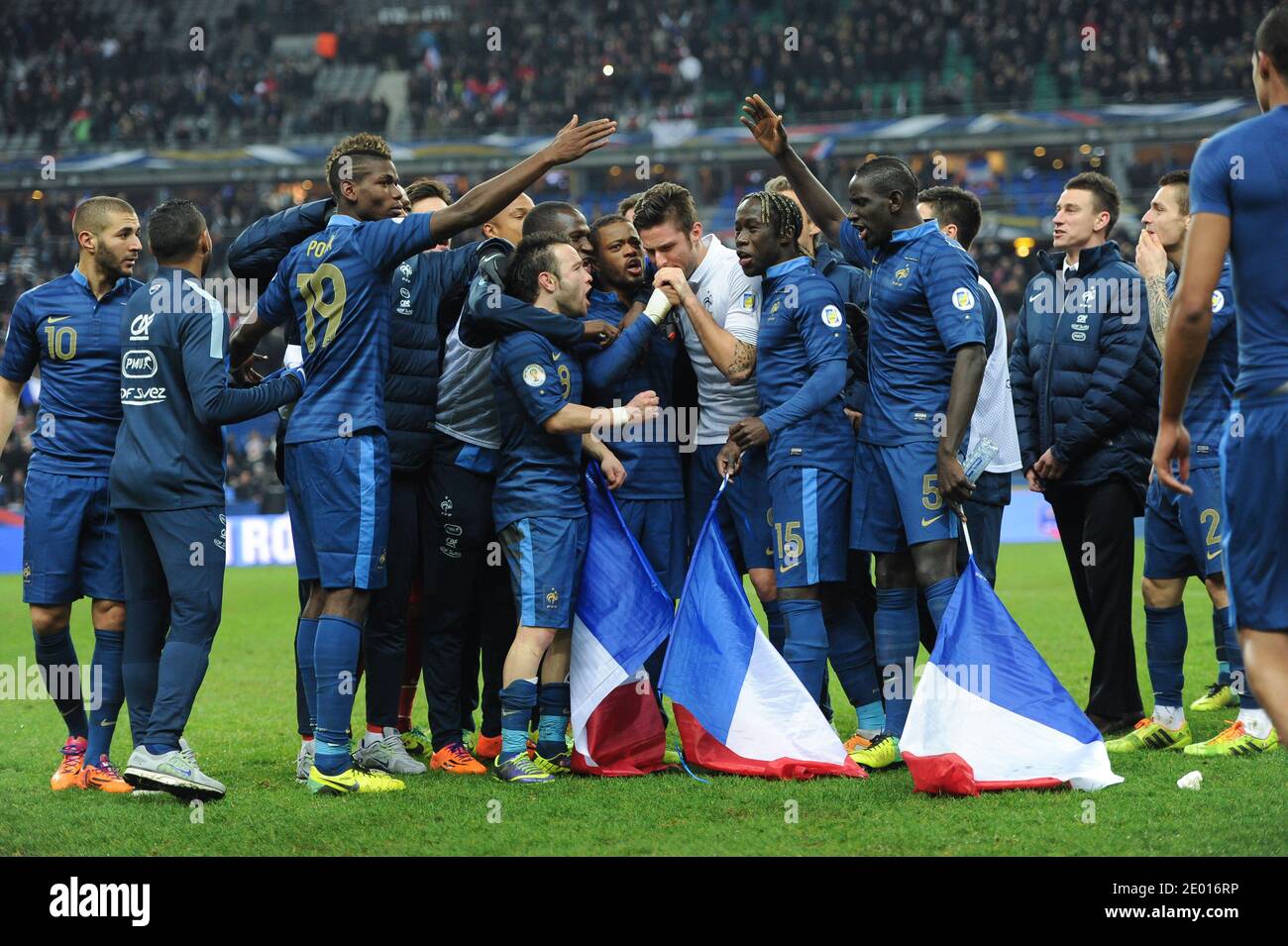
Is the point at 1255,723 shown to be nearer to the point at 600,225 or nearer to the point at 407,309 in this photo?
the point at 600,225

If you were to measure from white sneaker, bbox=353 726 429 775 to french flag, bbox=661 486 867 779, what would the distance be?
49.2 inches

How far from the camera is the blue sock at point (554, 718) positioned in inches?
241

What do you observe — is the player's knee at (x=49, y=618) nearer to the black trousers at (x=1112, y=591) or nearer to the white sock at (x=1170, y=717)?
the black trousers at (x=1112, y=591)

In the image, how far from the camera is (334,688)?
5578 mm

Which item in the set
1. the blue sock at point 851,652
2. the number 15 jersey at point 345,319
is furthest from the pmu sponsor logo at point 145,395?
the blue sock at point 851,652

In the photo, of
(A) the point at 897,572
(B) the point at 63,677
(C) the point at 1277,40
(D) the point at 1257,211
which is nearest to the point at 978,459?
(A) the point at 897,572

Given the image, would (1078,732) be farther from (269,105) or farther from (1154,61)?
(269,105)

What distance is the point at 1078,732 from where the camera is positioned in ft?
17.6

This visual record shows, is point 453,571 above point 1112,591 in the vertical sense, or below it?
above

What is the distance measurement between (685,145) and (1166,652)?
26553mm

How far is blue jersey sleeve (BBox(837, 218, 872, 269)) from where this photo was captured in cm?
621

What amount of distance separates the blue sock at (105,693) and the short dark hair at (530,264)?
7.66 ft

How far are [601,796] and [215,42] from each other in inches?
1460

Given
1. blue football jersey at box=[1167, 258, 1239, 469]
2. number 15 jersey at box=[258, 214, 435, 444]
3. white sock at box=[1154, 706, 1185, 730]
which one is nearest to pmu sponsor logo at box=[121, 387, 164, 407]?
number 15 jersey at box=[258, 214, 435, 444]
